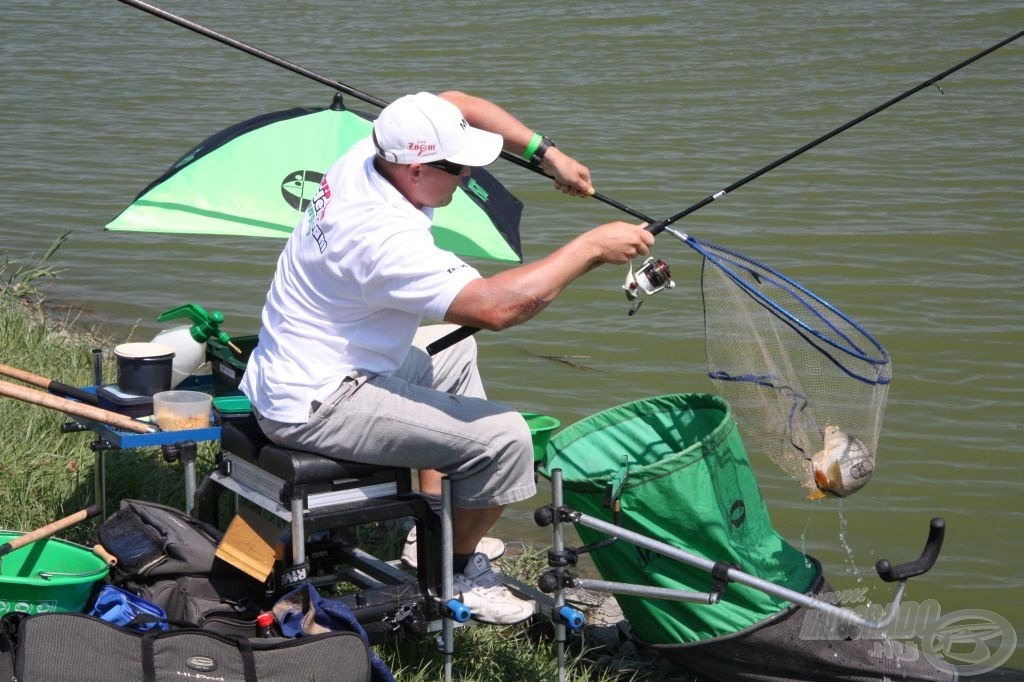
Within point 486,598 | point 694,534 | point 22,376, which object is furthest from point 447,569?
point 22,376

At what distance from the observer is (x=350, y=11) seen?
1485 cm

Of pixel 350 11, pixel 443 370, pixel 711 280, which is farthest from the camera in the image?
pixel 350 11

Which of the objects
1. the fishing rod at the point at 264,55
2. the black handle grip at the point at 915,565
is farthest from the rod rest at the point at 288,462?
the black handle grip at the point at 915,565

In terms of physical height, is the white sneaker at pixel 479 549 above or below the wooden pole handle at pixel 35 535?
below

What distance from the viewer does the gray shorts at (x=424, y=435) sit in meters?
3.29

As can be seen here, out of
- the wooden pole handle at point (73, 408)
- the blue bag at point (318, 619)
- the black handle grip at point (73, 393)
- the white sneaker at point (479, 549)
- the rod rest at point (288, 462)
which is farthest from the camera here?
the white sneaker at point (479, 549)

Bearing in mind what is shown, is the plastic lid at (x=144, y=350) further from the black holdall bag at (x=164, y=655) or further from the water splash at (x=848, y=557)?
the water splash at (x=848, y=557)

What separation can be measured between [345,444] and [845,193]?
6.31 meters

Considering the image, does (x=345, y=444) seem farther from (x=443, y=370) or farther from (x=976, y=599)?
(x=976, y=599)

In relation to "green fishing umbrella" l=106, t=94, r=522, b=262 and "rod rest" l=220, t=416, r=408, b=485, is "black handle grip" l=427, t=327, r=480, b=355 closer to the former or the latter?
"rod rest" l=220, t=416, r=408, b=485

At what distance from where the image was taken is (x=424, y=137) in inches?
129

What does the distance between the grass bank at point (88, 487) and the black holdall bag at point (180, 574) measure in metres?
0.43

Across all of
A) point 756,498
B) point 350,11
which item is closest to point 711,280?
point 756,498

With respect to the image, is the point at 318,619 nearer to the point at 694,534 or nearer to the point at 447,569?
the point at 447,569
